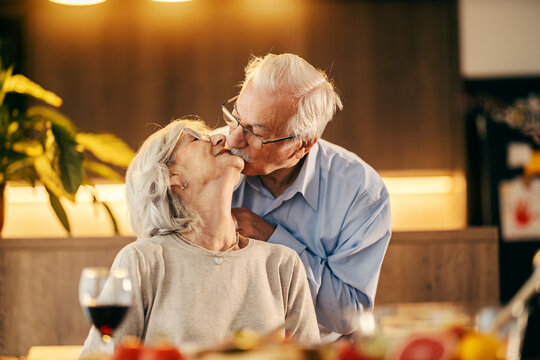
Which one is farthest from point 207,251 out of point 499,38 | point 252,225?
point 499,38

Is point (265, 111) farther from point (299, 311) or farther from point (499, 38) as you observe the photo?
point (499, 38)

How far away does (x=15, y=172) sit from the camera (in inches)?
129

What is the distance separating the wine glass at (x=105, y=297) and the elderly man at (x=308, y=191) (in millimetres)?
770

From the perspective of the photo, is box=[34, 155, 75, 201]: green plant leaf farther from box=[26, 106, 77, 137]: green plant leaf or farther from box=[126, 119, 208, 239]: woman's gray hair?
box=[126, 119, 208, 239]: woman's gray hair

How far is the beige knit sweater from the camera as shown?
162 centimetres

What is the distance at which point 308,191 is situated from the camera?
2.15 metres

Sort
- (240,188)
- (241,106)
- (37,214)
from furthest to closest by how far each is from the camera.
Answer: (37,214)
(240,188)
(241,106)

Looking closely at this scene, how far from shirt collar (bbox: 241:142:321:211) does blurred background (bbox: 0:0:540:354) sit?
7.63 ft

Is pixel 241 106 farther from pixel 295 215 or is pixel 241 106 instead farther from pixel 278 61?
pixel 295 215

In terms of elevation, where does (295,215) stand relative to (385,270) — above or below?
above

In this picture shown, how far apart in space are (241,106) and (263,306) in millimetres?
629

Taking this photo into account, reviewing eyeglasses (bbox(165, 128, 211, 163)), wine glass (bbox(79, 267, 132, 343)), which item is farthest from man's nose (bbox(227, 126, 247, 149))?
wine glass (bbox(79, 267, 132, 343))

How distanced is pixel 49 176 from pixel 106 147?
33cm

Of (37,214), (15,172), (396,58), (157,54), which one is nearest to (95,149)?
(15,172)
